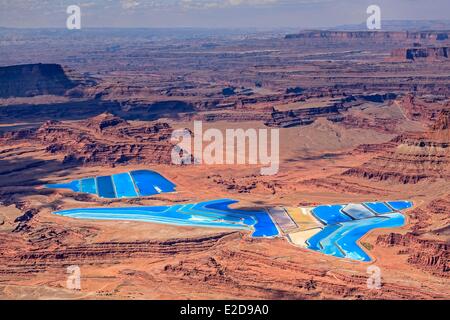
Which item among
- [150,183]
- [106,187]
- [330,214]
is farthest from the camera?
[150,183]

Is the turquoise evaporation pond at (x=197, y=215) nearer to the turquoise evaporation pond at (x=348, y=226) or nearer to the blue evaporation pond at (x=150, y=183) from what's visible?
the turquoise evaporation pond at (x=348, y=226)

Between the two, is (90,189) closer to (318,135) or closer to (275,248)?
(275,248)

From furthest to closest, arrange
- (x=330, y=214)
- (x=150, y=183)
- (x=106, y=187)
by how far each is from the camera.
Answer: (x=150, y=183) < (x=106, y=187) < (x=330, y=214)

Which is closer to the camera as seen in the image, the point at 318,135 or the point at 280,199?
the point at 280,199

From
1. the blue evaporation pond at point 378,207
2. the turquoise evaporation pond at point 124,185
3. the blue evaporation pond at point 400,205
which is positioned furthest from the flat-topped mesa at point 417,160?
the turquoise evaporation pond at point 124,185

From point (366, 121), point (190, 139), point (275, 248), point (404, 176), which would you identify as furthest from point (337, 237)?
point (366, 121)

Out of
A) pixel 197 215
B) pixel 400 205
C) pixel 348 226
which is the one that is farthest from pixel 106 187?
pixel 400 205

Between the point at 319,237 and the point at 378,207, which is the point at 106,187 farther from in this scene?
the point at 319,237
